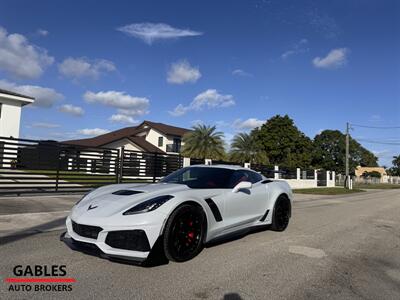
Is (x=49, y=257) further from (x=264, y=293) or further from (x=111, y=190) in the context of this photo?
(x=264, y=293)

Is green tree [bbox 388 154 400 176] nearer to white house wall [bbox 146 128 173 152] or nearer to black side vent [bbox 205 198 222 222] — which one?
white house wall [bbox 146 128 173 152]

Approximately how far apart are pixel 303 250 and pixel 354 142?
100882mm

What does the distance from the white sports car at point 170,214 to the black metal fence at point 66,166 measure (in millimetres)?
8330

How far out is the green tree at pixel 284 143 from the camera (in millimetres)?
53531

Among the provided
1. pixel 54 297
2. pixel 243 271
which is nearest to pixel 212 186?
pixel 243 271

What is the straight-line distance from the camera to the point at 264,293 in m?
4.02

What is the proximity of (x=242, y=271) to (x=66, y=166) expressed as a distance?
434 inches

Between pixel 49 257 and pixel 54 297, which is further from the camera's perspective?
pixel 49 257

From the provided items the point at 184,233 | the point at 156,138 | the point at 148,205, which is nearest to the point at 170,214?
the point at 148,205

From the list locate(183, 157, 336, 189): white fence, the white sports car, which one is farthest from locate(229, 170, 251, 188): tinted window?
locate(183, 157, 336, 189): white fence

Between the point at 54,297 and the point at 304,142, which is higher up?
the point at 304,142

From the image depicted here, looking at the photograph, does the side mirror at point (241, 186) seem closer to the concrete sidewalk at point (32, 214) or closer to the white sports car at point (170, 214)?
the white sports car at point (170, 214)

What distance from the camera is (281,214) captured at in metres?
7.68

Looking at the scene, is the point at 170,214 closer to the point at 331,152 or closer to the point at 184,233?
the point at 184,233
